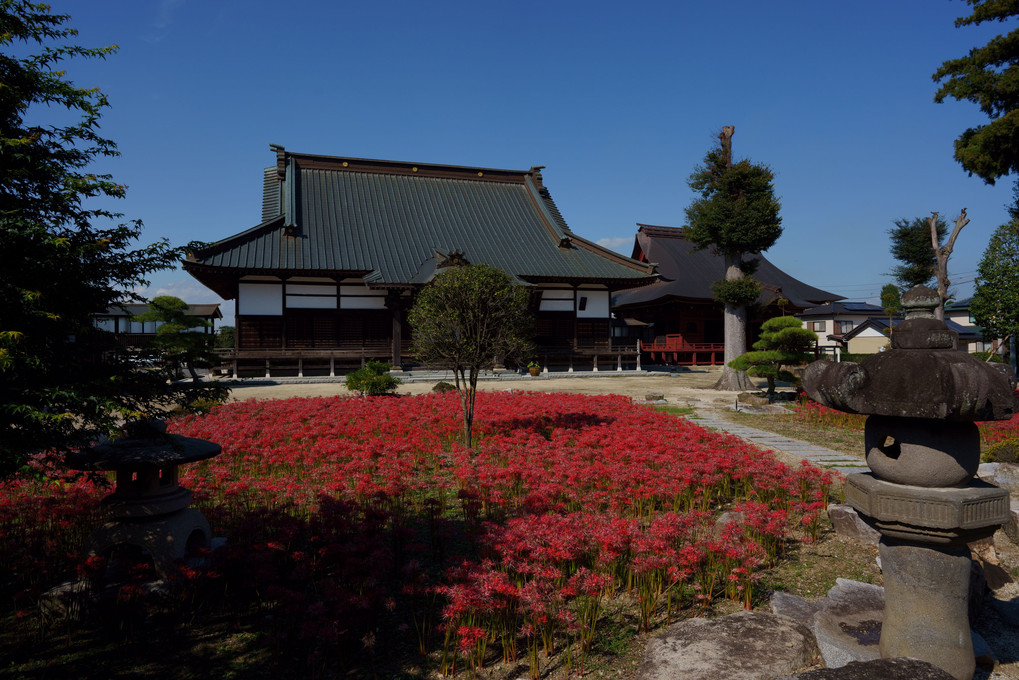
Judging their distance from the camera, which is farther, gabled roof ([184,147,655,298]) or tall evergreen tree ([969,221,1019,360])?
gabled roof ([184,147,655,298])

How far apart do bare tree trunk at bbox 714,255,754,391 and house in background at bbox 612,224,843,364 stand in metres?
10.6

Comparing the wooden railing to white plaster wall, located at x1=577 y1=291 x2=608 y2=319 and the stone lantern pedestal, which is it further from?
the stone lantern pedestal

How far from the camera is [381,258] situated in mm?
23422

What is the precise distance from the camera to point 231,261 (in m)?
20.6

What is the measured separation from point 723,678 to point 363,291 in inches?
857

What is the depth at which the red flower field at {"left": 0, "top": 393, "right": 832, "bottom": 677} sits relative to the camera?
3477mm

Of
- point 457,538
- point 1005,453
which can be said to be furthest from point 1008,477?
point 457,538

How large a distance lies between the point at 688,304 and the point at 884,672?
1202 inches

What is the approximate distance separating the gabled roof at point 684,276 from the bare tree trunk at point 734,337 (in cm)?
1127

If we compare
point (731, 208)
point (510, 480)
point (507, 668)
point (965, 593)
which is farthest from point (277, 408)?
point (731, 208)

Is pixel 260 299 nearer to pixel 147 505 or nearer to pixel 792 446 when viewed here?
pixel 147 505

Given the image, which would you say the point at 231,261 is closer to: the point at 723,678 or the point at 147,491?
the point at 147,491

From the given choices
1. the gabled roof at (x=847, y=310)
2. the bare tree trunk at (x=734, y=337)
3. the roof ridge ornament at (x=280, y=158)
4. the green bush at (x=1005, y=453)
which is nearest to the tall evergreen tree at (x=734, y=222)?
the bare tree trunk at (x=734, y=337)

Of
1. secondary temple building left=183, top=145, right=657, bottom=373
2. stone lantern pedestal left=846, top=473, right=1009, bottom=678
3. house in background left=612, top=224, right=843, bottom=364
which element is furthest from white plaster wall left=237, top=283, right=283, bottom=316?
stone lantern pedestal left=846, top=473, right=1009, bottom=678
